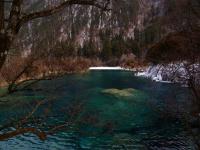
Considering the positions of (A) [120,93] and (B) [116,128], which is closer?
(B) [116,128]

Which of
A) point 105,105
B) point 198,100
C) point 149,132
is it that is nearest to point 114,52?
point 105,105

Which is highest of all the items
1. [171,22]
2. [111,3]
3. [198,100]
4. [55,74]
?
[171,22]

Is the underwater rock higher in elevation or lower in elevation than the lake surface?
higher

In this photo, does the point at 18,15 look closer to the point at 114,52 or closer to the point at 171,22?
the point at 171,22

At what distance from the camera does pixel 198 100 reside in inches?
586

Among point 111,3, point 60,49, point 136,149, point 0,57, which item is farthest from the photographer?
point 136,149

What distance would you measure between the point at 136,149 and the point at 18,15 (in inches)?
773

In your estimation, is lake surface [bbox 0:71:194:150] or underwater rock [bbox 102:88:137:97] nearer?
lake surface [bbox 0:71:194:150]

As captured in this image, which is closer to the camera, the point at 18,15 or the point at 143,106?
the point at 18,15

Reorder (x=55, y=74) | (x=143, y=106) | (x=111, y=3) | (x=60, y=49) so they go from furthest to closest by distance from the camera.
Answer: (x=143, y=106) → (x=60, y=49) → (x=55, y=74) → (x=111, y=3)

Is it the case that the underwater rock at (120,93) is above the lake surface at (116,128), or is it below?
above

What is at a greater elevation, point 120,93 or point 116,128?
point 120,93

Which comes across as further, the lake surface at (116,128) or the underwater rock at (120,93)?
the underwater rock at (120,93)

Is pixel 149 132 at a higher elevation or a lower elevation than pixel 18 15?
lower
